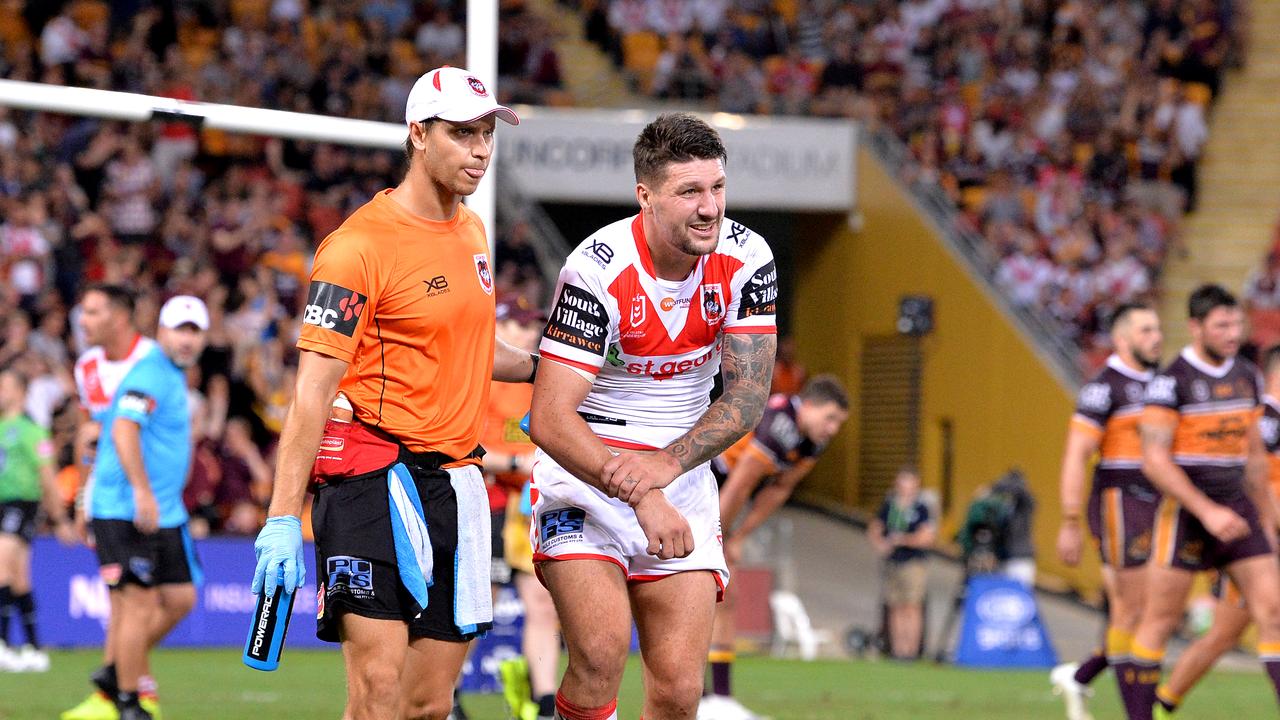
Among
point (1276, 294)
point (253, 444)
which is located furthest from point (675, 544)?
point (1276, 294)

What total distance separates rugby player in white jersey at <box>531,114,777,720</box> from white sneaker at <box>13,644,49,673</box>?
30.2 ft

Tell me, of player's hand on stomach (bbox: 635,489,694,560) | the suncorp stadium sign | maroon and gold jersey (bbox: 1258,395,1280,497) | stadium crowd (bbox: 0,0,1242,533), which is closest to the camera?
player's hand on stomach (bbox: 635,489,694,560)

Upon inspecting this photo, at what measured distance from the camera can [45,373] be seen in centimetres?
1762

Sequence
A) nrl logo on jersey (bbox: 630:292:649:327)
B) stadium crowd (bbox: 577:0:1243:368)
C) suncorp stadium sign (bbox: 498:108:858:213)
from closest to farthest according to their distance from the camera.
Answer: nrl logo on jersey (bbox: 630:292:649:327) → suncorp stadium sign (bbox: 498:108:858:213) → stadium crowd (bbox: 577:0:1243:368)

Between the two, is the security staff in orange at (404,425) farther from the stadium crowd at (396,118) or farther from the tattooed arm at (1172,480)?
the stadium crowd at (396,118)

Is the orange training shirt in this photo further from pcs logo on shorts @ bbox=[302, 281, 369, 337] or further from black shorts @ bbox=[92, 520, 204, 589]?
black shorts @ bbox=[92, 520, 204, 589]

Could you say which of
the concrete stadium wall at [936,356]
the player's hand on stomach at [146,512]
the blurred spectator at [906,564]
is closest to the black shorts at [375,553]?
the player's hand on stomach at [146,512]

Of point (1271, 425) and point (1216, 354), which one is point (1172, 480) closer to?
point (1216, 354)

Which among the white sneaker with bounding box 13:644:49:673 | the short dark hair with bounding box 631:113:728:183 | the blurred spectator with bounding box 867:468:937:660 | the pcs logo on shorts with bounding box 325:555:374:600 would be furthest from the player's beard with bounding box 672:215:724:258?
the blurred spectator with bounding box 867:468:937:660

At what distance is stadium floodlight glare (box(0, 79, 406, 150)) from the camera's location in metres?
9.14

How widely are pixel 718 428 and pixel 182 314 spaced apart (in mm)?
4831

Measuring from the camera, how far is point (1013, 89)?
91.8 ft

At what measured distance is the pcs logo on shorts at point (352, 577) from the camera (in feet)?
18.9

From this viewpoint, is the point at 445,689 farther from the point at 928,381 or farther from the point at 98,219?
the point at 928,381
